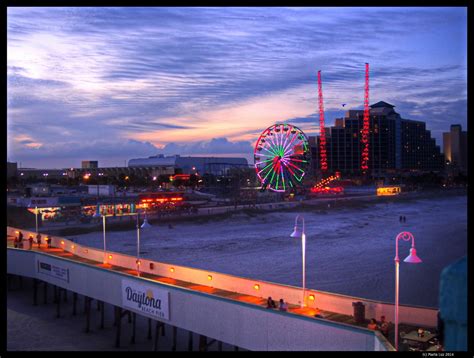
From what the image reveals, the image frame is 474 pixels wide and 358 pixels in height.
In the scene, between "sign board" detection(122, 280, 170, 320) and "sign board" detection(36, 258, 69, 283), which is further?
"sign board" detection(36, 258, 69, 283)

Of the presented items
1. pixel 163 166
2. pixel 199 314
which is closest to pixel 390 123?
pixel 163 166

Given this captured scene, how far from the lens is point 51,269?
12.6m

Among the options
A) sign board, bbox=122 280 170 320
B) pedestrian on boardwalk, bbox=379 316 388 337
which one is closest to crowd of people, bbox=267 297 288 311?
pedestrian on boardwalk, bbox=379 316 388 337

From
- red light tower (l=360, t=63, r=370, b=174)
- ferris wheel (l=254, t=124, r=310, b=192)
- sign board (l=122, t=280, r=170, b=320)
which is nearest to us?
sign board (l=122, t=280, r=170, b=320)

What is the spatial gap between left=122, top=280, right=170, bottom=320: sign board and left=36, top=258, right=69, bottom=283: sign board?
2814 millimetres

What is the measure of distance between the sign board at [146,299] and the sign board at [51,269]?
2.81 m

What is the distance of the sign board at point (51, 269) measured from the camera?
1191 cm

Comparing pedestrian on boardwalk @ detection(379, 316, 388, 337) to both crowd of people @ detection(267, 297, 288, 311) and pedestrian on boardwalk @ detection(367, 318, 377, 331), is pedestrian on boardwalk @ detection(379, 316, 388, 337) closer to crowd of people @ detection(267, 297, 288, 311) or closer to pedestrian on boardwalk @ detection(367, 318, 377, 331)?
pedestrian on boardwalk @ detection(367, 318, 377, 331)

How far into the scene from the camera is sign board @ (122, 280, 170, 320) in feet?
28.1

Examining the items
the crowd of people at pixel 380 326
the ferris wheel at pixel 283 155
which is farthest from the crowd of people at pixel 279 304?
the ferris wheel at pixel 283 155

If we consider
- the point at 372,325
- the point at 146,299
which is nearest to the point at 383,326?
the point at 372,325

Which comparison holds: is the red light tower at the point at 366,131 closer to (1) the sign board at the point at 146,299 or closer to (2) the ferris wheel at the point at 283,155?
(2) the ferris wheel at the point at 283,155

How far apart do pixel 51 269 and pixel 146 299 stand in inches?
184
